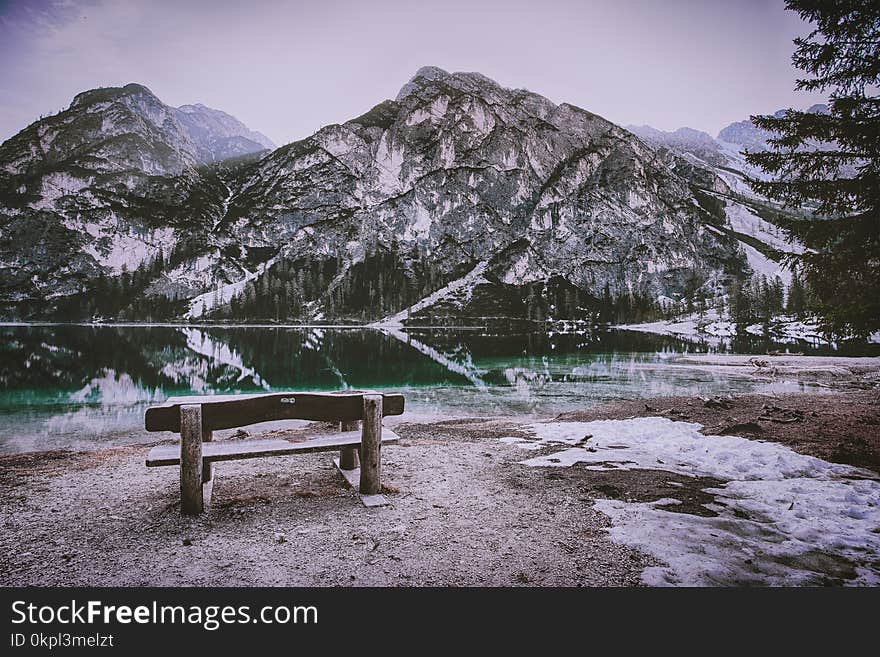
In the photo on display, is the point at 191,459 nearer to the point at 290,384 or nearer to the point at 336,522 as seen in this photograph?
the point at 336,522

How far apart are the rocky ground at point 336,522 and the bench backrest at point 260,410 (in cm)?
135

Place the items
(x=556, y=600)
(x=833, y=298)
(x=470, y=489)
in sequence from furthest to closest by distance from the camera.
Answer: (x=833, y=298)
(x=470, y=489)
(x=556, y=600)

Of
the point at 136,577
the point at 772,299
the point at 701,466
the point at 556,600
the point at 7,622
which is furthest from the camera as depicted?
the point at 772,299

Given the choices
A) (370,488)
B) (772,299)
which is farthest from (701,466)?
(772,299)

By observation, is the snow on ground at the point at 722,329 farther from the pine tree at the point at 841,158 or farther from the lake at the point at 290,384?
the pine tree at the point at 841,158

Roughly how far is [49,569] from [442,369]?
35601 mm

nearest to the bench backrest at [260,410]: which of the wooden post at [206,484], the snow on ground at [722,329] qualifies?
the wooden post at [206,484]

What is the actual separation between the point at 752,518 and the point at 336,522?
5.66 metres

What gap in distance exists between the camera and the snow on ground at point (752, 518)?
4.65 meters

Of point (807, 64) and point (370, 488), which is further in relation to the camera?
point (807, 64)

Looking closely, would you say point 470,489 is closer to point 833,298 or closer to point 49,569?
point 49,569

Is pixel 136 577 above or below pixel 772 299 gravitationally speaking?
below

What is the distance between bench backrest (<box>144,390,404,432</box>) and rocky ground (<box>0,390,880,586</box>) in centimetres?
135

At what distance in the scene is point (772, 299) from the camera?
406 feet
